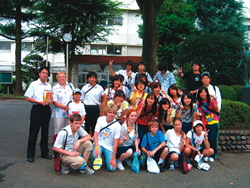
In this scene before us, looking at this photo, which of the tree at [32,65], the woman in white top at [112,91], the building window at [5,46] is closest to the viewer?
the woman in white top at [112,91]

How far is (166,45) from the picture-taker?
2219 centimetres

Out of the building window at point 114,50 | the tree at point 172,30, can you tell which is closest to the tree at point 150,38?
the tree at point 172,30

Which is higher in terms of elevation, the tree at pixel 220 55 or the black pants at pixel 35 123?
the tree at pixel 220 55

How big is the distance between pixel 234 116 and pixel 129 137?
337 centimetres

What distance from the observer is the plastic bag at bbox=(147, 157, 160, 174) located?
410cm

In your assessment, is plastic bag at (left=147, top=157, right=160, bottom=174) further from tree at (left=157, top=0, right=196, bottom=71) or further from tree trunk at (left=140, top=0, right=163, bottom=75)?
tree at (left=157, top=0, right=196, bottom=71)

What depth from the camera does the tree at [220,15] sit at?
22.2m

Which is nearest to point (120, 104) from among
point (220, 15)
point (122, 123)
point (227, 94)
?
point (122, 123)

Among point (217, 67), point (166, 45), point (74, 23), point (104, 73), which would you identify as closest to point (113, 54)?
point (104, 73)

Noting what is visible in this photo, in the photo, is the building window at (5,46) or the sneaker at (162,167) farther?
the building window at (5,46)

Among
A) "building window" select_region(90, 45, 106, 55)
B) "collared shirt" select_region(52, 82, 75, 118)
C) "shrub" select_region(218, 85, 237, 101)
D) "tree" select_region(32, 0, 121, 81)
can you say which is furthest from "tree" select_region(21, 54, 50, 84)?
"collared shirt" select_region(52, 82, 75, 118)

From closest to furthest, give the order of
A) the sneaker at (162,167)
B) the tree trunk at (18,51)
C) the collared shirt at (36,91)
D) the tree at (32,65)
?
the sneaker at (162,167) < the collared shirt at (36,91) < the tree trunk at (18,51) < the tree at (32,65)

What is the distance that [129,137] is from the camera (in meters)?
4.45

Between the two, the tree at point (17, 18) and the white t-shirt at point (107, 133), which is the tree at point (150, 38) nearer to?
the white t-shirt at point (107, 133)
